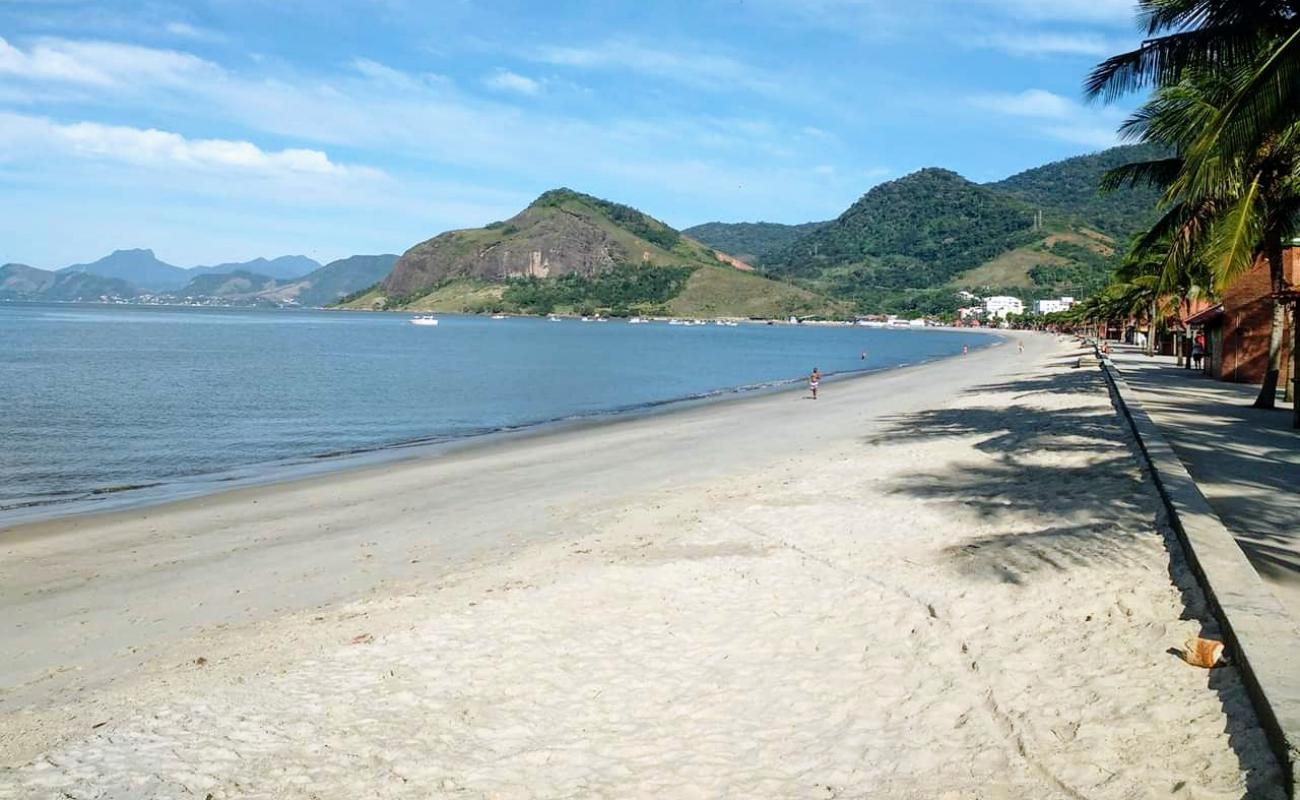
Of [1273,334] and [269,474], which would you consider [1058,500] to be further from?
[1273,334]

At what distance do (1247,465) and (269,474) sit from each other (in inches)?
637

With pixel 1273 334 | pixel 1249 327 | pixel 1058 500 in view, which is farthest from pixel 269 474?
pixel 1249 327

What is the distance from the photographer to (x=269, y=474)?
18234 mm

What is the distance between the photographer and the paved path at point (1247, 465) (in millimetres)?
7977

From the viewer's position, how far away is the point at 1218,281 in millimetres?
10773

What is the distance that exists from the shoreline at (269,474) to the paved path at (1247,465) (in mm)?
13896

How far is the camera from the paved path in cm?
798

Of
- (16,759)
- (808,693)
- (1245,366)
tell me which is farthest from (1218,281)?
(1245,366)

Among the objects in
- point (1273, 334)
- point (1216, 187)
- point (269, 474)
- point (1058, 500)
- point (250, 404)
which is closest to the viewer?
point (1058, 500)

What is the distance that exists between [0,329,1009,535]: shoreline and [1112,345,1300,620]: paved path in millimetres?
13896

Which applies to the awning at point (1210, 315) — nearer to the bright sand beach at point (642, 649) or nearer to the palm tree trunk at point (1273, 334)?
the palm tree trunk at point (1273, 334)

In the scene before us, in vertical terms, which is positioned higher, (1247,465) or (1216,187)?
(1216,187)

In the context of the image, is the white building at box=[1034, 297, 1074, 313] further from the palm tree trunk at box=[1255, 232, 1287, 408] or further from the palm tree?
the palm tree

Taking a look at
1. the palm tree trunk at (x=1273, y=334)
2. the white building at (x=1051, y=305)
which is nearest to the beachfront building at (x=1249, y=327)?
the palm tree trunk at (x=1273, y=334)
